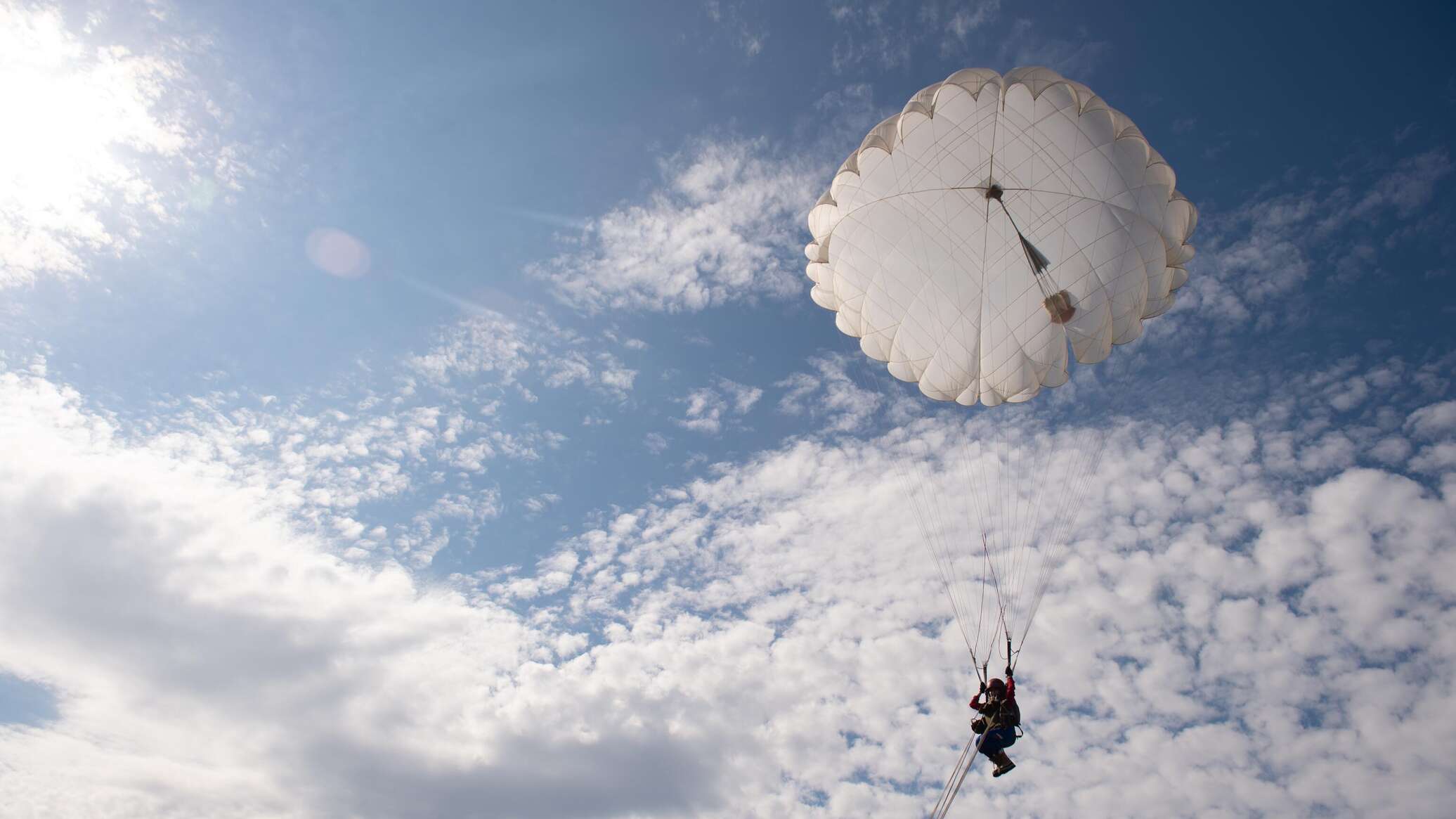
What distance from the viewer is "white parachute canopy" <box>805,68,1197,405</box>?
17062mm

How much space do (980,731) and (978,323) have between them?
8511 millimetres

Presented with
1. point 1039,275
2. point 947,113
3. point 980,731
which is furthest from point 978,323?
point 980,731

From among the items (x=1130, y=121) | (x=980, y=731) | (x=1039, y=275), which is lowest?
(x=980, y=731)

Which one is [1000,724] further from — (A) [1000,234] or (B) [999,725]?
(A) [1000,234]

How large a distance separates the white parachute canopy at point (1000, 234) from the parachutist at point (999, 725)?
6.72m

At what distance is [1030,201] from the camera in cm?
1778

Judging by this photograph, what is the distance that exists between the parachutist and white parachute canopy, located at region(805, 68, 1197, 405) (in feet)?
22.1

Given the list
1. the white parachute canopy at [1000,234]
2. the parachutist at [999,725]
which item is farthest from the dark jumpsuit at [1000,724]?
the white parachute canopy at [1000,234]

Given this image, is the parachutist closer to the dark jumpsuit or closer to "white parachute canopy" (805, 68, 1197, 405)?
the dark jumpsuit

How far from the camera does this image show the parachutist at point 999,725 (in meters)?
15.3

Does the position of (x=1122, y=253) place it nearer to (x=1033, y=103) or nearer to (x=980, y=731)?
(x=1033, y=103)

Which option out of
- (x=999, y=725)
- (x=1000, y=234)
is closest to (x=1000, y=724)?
A: (x=999, y=725)

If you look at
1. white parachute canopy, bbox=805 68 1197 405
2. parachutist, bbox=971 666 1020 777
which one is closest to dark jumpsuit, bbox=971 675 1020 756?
parachutist, bbox=971 666 1020 777

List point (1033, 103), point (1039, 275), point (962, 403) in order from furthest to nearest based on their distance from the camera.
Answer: point (962, 403) → point (1039, 275) → point (1033, 103)
